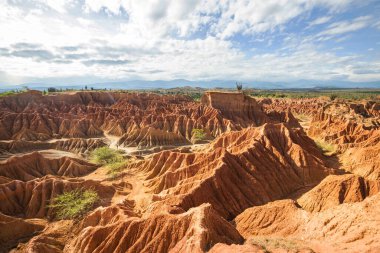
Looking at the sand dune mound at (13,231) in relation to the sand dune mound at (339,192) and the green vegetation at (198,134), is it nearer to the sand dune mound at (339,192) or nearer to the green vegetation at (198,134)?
the sand dune mound at (339,192)

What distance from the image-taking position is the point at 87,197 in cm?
3828

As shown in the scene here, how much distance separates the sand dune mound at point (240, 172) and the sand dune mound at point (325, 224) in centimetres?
512

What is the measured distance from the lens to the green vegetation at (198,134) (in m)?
86.6

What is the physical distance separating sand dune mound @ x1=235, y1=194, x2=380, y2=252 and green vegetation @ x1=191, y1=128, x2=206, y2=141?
5633cm

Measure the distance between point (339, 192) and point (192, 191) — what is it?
17138 millimetres

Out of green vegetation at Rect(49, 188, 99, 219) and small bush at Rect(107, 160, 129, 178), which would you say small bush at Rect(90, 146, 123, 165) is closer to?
small bush at Rect(107, 160, 129, 178)

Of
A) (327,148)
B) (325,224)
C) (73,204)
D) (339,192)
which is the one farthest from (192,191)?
(327,148)

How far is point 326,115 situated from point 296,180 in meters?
60.0

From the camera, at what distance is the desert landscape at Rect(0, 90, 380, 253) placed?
854 inches

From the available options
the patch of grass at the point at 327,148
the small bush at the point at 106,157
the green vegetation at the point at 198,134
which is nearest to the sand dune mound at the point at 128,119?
the green vegetation at the point at 198,134

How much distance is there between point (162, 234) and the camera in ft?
71.0

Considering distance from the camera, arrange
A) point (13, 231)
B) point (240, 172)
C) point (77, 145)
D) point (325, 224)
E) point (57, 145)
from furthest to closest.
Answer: point (57, 145) → point (77, 145) → point (240, 172) → point (13, 231) → point (325, 224)

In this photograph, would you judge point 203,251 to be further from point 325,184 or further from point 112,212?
point 325,184

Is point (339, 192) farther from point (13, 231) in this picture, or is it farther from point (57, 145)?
point (57, 145)
